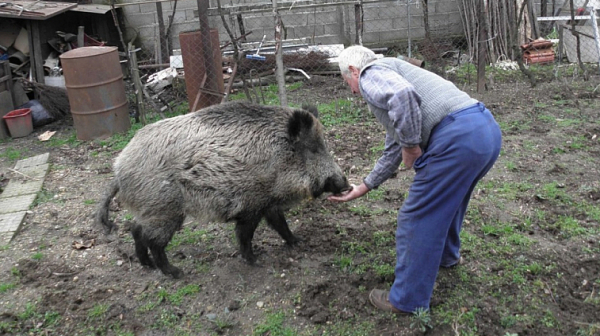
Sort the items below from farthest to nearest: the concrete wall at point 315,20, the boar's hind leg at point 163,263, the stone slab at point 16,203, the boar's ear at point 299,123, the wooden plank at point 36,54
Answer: the concrete wall at point 315,20 < the wooden plank at point 36,54 < the stone slab at point 16,203 < the boar's hind leg at point 163,263 < the boar's ear at point 299,123

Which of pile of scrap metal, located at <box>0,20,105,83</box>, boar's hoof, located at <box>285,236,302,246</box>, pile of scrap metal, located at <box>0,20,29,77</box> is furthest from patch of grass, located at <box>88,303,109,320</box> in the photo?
pile of scrap metal, located at <box>0,20,29,77</box>

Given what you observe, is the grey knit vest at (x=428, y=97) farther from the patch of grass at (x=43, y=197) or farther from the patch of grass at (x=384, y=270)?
the patch of grass at (x=43, y=197)

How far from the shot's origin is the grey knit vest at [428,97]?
10.3 ft

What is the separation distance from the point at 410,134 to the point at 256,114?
5.73 ft

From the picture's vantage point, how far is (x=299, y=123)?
4160mm

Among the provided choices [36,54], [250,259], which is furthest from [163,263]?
[36,54]

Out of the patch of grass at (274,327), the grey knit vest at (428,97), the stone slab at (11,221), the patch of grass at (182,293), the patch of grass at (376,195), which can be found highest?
the grey knit vest at (428,97)

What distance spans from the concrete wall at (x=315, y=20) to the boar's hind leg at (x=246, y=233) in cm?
865

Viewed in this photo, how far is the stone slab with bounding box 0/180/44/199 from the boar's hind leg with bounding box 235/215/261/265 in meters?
3.30

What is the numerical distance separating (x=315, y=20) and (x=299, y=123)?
29.0 feet

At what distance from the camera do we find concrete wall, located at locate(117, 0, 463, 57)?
12406 mm

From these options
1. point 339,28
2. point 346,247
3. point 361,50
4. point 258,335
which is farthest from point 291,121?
point 339,28

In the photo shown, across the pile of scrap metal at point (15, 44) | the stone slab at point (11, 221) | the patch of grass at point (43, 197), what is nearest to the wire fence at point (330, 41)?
the pile of scrap metal at point (15, 44)

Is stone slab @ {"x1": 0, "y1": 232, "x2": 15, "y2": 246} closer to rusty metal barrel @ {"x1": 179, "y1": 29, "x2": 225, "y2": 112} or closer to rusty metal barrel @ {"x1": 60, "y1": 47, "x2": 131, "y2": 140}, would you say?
rusty metal barrel @ {"x1": 60, "y1": 47, "x2": 131, "y2": 140}
